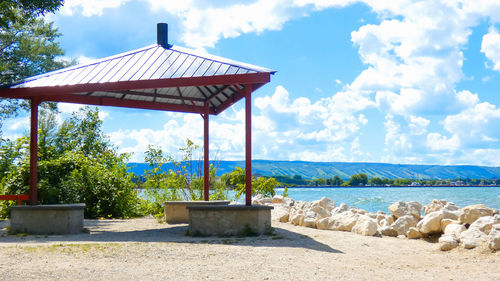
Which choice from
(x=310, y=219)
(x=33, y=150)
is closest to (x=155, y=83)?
(x=33, y=150)

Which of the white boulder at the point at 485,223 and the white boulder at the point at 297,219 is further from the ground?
the white boulder at the point at 485,223

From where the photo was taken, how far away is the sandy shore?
220 inches

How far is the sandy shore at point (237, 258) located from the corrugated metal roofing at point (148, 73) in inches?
117

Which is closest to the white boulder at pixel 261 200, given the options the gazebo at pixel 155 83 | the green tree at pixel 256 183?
the green tree at pixel 256 183

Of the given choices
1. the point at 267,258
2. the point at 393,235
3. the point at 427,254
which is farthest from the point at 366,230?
the point at 267,258

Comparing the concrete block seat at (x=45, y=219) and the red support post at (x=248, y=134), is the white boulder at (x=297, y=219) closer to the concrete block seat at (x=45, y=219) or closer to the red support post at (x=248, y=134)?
the red support post at (x=248, y=134)

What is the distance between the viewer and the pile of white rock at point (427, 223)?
782cm

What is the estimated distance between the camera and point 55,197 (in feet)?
44.8

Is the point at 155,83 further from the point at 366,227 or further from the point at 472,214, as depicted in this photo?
the point at 472,214

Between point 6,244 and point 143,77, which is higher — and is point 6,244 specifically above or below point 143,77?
below

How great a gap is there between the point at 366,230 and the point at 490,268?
3.30 metres

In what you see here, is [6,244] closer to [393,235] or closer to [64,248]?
[64,248]

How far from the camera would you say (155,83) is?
917 centimetres

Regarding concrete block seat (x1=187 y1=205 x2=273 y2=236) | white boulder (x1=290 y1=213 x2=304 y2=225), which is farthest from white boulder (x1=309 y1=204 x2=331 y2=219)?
concrete block seat (x1=187 y1=205 x2=273 y2=236)
